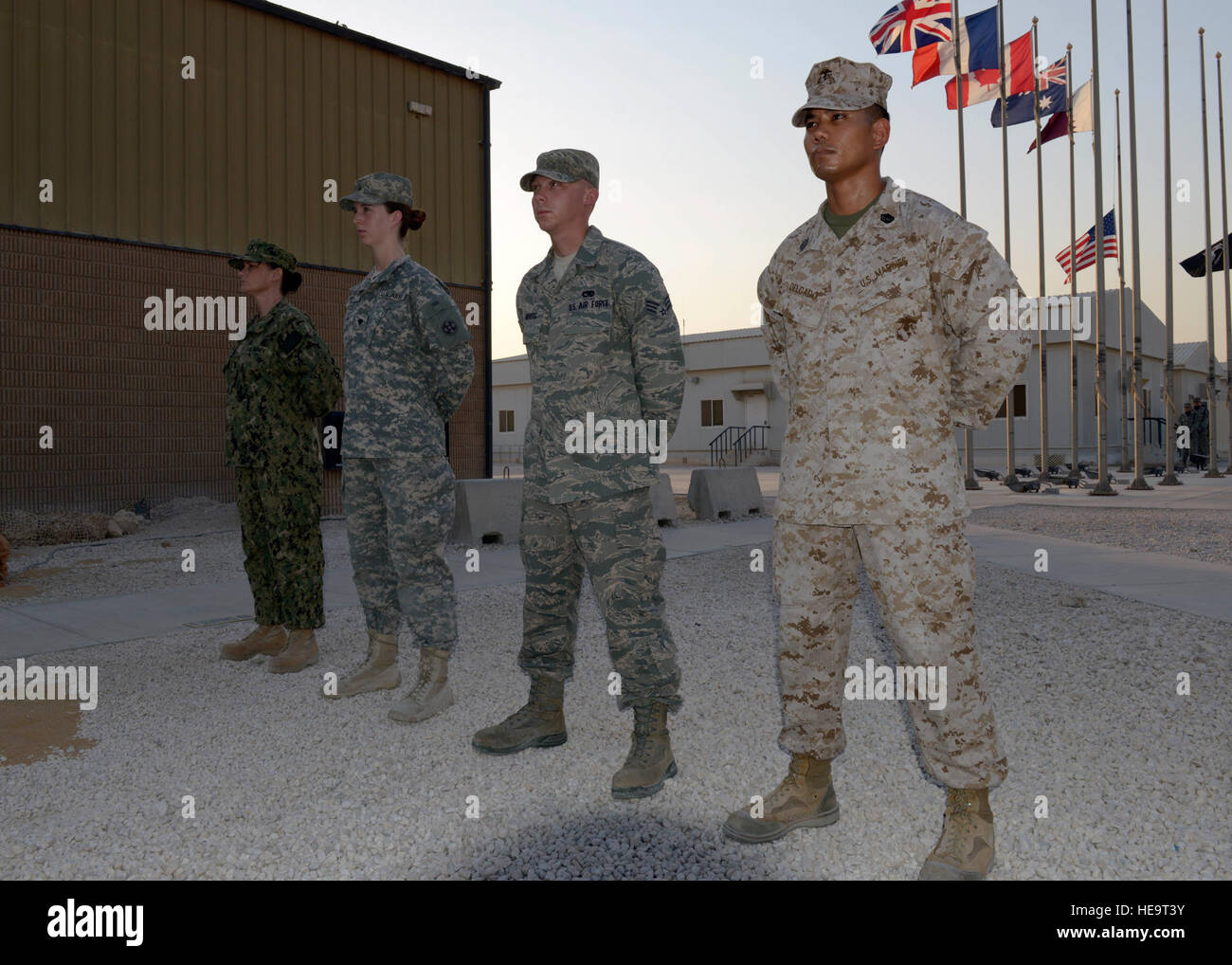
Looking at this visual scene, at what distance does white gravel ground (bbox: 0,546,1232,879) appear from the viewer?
2467 millimetres

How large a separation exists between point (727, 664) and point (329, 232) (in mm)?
10761

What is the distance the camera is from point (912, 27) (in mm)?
16594

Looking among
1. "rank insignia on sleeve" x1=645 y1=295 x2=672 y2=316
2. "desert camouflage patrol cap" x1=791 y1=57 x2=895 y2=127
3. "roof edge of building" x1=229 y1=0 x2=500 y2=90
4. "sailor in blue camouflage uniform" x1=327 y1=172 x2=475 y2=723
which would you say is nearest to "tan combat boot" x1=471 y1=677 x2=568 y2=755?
"sailor in blue camouflage uniform" x1=327 y1=172 x2=475 y2=723

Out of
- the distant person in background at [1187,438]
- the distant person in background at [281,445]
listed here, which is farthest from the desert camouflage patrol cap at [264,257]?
the distant person in background at [1187,438]

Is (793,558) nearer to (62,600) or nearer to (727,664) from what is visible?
(727,664)

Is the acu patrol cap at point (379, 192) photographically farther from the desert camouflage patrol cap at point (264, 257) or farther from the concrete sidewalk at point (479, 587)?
the concrete sidewalk at point (479, 587)

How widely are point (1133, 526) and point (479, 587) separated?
853cm

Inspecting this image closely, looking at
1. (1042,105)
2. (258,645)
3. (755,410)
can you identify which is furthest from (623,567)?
(755,410)

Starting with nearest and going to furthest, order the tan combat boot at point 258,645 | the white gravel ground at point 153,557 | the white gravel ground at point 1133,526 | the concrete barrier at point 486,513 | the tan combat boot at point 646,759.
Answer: the tan combat boot at point 646,759, the tan combat boot at point 258,645, the white gravel ground at point 153,557, the white gravel ground at point 1133,526, the concrete barrier at point 486,513

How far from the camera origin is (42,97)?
1069 cm

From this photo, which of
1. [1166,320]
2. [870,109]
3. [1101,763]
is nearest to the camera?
[870,109]

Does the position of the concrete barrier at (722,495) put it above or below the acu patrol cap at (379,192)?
below

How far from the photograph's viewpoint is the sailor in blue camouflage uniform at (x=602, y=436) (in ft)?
9.89

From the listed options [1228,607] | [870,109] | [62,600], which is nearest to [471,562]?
[62,600]
